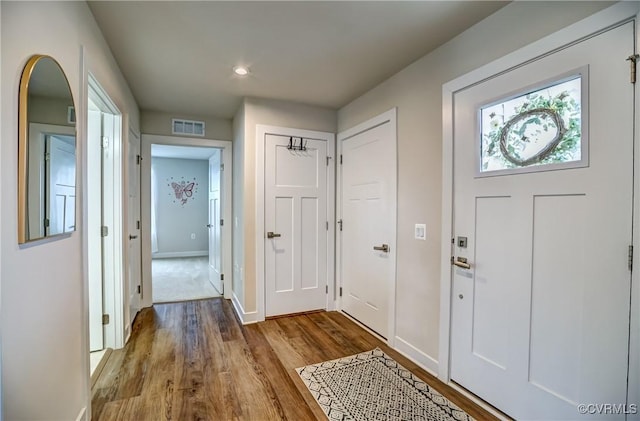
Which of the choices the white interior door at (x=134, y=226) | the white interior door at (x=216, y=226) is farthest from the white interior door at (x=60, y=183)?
the white interior door at (x=216, y=226)

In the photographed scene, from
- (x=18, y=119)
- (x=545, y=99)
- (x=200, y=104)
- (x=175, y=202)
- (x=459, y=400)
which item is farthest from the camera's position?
(x=175, y=202)

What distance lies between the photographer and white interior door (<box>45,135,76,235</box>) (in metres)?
1.21

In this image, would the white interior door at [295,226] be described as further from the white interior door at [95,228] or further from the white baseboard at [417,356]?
the white interior door at [95,228]

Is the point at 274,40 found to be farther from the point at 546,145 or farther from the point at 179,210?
the point at 179,210

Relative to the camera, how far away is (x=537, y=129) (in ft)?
5.07

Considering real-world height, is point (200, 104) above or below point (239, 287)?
above

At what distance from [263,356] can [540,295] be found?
6.58ft

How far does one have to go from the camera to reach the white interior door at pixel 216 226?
404cm

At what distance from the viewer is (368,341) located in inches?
106

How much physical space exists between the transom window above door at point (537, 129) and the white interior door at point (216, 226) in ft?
10.8

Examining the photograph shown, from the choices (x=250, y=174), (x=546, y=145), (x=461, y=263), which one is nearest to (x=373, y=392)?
(x=461, y=263)

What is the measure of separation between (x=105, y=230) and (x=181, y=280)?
8.86 feet

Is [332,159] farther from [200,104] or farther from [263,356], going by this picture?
[263,356]

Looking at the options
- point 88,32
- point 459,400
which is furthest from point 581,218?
point 88,32
